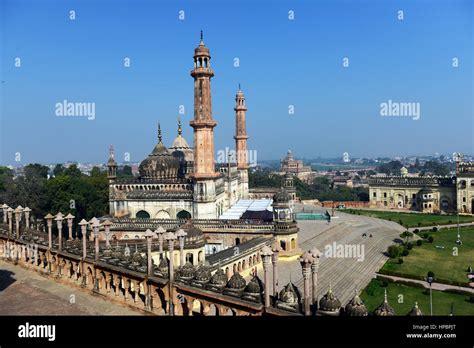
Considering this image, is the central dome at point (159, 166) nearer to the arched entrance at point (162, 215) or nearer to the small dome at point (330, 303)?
the arched entrance at point (162, 215)

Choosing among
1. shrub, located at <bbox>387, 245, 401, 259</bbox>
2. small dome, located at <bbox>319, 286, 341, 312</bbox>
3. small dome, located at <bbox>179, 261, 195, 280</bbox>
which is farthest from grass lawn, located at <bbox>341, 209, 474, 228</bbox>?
small dome, located at <bbox>319, 286, 341, 312</bbox>

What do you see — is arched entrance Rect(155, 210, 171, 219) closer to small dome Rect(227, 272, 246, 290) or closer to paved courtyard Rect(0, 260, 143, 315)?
paved courtyard Rect(0, 260, 143, 315)

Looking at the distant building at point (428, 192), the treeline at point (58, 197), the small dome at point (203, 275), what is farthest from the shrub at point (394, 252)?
the distant building at point (428, 192)
